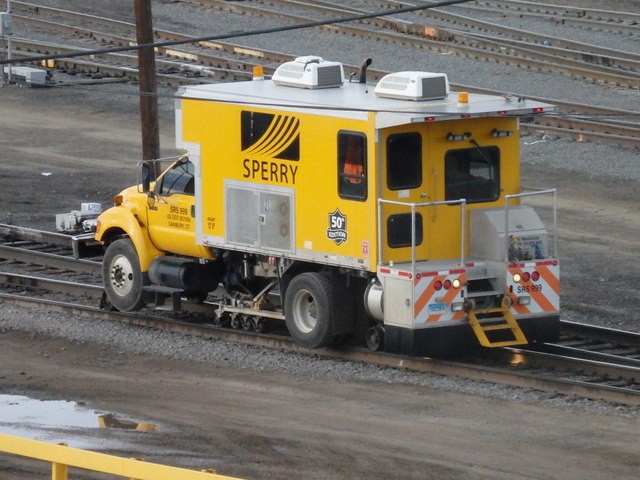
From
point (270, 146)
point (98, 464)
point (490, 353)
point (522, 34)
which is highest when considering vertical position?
point (522, 34)

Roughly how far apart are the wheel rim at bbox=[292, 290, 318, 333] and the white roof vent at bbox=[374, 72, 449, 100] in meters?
2.27

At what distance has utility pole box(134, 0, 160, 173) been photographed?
22.9 meters

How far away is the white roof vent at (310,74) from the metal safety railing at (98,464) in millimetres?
8948

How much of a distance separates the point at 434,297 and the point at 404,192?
3.64ft

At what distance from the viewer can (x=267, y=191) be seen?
1750 centimetres

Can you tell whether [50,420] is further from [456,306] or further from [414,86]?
[414,86]

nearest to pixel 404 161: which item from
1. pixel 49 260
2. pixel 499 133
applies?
pixel 499 133

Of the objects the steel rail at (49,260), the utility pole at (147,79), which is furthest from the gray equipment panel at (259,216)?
the utility pole at (147,79)

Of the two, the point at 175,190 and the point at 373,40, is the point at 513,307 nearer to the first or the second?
the point at 175,190

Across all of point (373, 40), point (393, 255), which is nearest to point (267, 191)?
point (393, 255)

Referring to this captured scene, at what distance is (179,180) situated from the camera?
18.8 m

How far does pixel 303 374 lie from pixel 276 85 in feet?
11.4

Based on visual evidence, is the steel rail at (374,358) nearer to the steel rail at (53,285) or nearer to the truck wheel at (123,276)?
the truck wheel at (123,276)

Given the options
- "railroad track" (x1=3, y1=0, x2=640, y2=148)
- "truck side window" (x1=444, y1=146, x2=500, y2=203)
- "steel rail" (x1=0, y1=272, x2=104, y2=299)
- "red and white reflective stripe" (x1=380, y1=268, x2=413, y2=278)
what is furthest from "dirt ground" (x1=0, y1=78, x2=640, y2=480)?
"railroad track" (x1=3, y1=0, x2=640, y2=148)
